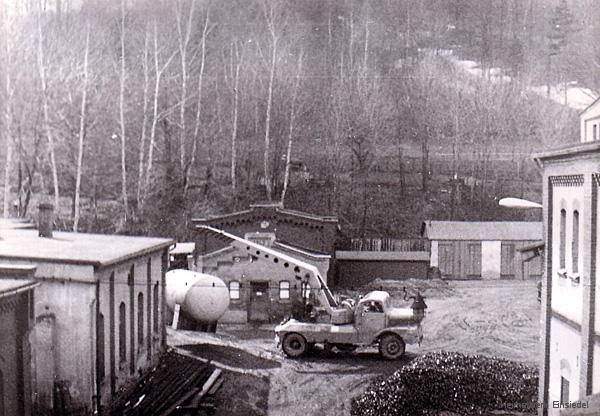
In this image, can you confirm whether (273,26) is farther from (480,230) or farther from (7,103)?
(480,230)

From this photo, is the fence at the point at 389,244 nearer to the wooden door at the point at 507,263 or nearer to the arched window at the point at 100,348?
the wooden door at the point at 507,263

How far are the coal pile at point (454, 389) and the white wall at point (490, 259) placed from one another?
103 centimetres

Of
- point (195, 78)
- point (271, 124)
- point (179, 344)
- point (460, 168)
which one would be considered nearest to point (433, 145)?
point (460, 168)

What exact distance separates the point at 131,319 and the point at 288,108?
334 cm

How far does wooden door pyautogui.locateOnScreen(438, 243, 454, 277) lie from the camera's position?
8.55 metres

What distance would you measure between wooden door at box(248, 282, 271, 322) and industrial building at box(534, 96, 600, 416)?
11.1 feet

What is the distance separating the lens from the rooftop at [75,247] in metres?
7.00

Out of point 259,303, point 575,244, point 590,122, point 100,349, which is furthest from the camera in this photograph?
point 259,303

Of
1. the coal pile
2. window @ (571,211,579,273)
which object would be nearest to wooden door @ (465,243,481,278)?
the coal pile

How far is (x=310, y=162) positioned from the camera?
336 inches

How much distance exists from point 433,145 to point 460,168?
46cm

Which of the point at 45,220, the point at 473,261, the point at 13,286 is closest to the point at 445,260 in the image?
the point at 473,261

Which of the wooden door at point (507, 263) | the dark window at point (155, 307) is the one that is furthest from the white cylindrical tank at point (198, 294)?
the wooden door at point (507, 263)

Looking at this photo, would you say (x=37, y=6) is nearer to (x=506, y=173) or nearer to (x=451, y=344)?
(x=506, y=173)
